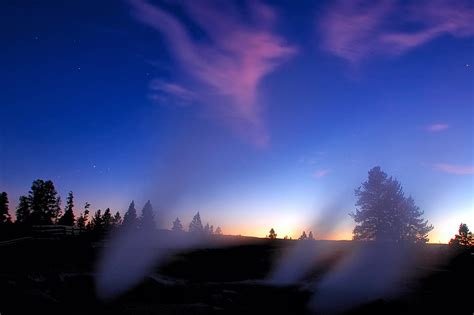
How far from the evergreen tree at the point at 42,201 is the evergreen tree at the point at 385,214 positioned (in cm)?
6003

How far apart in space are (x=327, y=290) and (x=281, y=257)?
3.86 meters

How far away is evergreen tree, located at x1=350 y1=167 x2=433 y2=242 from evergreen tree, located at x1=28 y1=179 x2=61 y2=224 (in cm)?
6003

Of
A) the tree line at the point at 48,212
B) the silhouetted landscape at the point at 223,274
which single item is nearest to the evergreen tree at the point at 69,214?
the tree line at the point at 48,212

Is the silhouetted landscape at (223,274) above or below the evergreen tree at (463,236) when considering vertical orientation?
below

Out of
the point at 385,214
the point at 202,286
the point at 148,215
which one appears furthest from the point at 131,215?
the point at 202,286

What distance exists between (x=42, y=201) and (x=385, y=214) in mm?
64406

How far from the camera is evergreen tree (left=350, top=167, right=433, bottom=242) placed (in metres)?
33.6

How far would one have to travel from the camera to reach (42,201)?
215 feet

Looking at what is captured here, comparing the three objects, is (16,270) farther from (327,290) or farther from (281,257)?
(327,290)

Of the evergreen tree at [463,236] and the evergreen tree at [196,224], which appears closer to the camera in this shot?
the evergreen tree at [463,236]

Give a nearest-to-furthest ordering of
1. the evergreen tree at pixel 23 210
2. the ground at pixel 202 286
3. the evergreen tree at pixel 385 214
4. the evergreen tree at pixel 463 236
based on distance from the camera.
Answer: the ground at pixel 202 286, the evergreen tree at pixel 385 214, the evergreen tree at pixel 463 236, the evergreen tree at pixel 23 210

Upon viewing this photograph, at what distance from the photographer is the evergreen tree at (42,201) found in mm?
64625

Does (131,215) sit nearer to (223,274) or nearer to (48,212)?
(48,212)

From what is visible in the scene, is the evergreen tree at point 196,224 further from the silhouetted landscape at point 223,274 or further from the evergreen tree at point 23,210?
the silhouetted landscape at point 223,274
